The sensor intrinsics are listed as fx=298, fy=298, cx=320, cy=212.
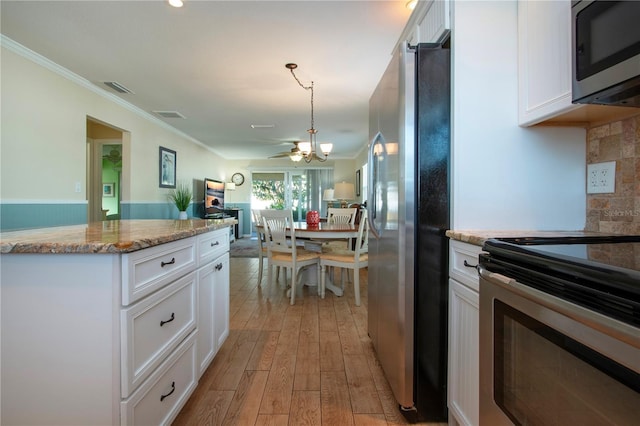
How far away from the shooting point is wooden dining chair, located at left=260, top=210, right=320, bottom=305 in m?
3.12

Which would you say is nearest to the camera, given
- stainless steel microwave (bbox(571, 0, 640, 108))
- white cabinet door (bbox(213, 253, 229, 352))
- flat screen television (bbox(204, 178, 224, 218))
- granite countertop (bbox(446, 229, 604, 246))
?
stainless steel microwave (bbox(571, 0, 640, 108))

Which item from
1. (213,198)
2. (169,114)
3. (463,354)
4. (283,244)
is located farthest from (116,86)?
(463,354)

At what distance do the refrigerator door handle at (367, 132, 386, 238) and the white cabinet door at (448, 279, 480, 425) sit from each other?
1.83ft

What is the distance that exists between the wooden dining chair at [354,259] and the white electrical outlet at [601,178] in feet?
5.91

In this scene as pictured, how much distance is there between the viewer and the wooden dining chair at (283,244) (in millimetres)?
3123

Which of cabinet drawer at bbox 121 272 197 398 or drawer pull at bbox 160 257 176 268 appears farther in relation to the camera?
drawer pull at bbox 160 257 176 268

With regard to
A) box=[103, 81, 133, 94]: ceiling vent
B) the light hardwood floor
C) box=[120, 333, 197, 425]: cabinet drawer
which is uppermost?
box=[103, 81, 133, 94]: ceiling vent

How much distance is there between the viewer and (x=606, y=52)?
35.2 inches

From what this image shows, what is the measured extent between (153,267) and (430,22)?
5.75 ft

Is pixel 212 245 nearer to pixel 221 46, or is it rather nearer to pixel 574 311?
pixel 574 311

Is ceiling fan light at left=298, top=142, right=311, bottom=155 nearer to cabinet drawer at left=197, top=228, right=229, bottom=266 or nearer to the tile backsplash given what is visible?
cabinet drawer at left=197, top=228, right=229, bottom=266

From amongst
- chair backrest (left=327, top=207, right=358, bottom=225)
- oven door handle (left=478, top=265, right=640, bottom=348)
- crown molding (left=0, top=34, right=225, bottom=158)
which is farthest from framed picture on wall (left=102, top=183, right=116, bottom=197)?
oven door handle (left=478, top=265, right=640, bottom=348)

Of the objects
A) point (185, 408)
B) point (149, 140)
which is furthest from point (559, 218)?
point (149, 140)

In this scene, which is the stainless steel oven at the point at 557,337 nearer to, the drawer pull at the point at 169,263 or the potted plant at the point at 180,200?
the drawer pull at the point at 169,263
